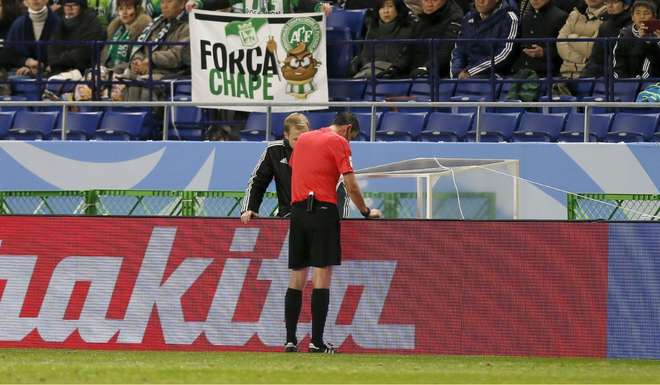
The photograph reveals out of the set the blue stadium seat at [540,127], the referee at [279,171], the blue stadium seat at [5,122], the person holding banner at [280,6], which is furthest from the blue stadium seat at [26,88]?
the referee at [279,171]

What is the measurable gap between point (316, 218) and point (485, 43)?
7.70 m

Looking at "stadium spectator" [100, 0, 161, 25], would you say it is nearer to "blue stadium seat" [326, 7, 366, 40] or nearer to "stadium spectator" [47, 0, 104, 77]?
"stadium spectator" [47, 0, 104, 77]

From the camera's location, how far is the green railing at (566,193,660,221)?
15.9 m

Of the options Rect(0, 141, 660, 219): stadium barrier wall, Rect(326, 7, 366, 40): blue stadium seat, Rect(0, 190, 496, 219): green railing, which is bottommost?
Rect(0, 141, 660, 219): stadium barrier wall

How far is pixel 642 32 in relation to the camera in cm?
1919

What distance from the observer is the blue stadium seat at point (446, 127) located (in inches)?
787

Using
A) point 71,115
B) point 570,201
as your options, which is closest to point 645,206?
point 570,201

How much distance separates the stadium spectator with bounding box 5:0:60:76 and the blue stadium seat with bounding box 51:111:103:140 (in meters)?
1.31

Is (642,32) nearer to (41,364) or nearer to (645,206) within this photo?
(645,206)

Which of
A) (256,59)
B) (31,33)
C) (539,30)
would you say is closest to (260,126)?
(256,59)

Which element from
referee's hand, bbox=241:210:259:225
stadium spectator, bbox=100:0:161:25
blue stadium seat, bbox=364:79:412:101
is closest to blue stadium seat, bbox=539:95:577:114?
blue stadium seat, bbox=364:79:412:101

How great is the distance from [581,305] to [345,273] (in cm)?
195

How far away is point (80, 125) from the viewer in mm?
21641

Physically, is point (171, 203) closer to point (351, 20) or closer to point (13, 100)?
point (351, 20)
